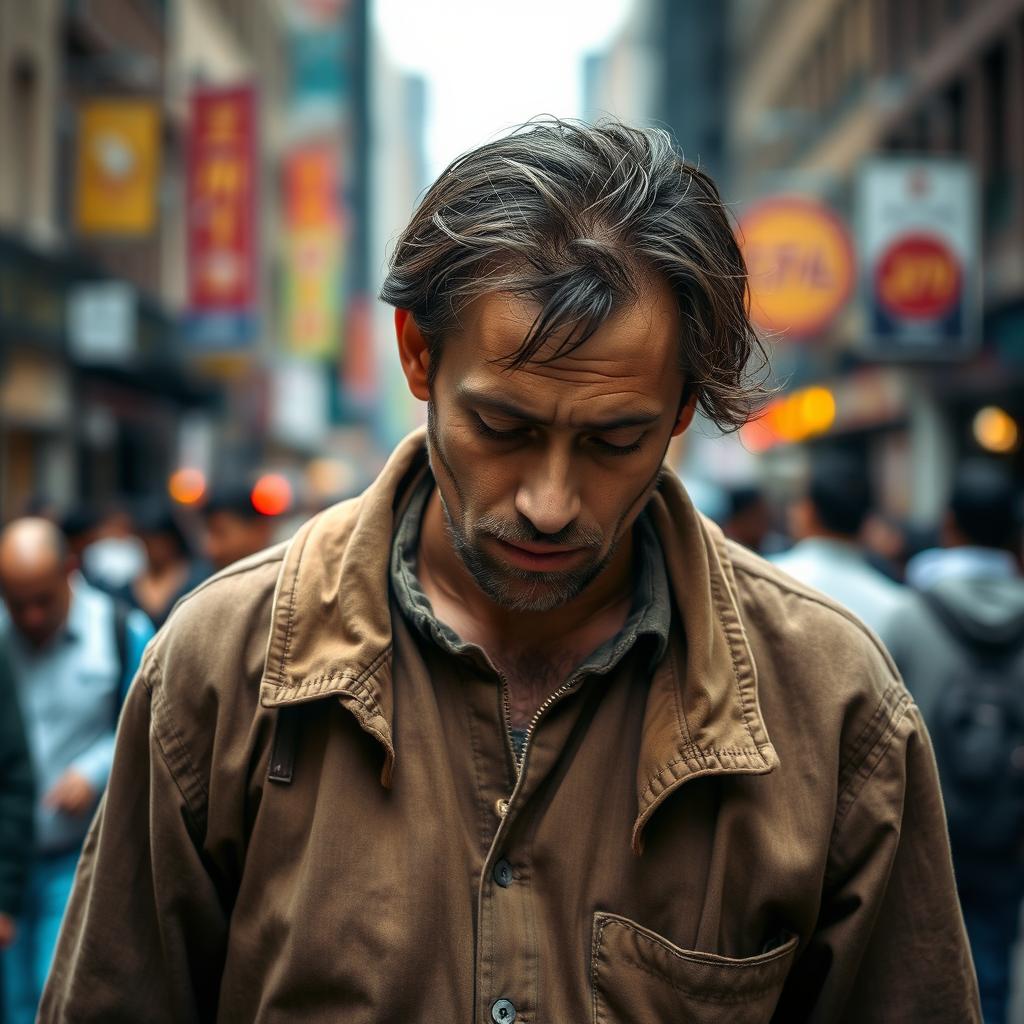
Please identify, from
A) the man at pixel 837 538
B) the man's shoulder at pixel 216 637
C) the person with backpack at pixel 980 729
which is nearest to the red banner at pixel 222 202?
the man at pixel 837 538

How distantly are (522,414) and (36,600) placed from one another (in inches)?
143

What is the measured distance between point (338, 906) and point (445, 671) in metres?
0.40

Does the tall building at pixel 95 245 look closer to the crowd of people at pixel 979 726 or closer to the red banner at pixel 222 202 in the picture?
the red banner at pixel 222 202

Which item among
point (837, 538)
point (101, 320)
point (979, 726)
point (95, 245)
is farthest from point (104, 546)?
point (95, 245)

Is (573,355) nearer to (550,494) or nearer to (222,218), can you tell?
(550,494)

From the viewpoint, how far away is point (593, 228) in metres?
2.03

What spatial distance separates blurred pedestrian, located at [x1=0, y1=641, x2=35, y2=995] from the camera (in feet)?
14.3

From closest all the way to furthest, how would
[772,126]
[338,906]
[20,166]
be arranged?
1. [338,906]
2. [20,166]
3. [772,126]

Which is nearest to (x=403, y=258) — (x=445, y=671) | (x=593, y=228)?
(x=593, y=228)

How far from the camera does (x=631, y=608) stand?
230 centimetres

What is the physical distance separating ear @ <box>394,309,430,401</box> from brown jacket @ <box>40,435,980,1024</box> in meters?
0.26

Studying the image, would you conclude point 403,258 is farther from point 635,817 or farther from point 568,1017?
point 568,1017

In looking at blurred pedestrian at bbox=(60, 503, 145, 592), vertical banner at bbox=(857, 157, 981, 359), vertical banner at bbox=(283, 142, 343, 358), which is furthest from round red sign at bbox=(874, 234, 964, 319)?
vertical banner at bbox=(283, 142, 343, 358)

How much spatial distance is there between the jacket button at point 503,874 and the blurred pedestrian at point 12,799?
2.85 meters
